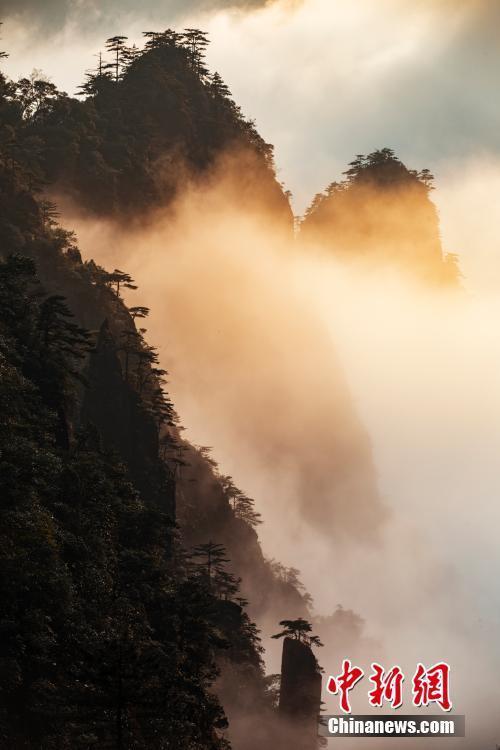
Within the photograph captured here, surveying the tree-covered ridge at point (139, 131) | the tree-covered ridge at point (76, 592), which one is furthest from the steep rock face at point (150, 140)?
the tree-covered ridge at point (76, 592)

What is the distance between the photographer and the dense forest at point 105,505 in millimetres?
43438

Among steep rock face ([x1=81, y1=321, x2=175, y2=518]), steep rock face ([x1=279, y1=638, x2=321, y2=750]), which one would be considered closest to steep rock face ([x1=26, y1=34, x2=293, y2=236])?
steep rock face ([x1=81, y1=321, x2=175, y2=518])

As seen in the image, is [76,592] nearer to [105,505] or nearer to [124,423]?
[105,505]

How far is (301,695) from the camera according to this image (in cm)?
7238

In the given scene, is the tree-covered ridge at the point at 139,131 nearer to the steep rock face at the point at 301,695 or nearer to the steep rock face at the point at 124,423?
the steep rock face at the point at 124,423

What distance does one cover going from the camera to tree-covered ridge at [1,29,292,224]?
137m

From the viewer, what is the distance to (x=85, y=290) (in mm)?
105812

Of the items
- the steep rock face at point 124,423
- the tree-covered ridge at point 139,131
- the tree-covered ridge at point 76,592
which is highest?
the tree-covered ridge at point 139,131

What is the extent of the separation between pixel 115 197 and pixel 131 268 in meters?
13.3

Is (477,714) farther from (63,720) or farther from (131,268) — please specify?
(63,720)

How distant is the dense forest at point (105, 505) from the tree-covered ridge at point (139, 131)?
1.12 ft

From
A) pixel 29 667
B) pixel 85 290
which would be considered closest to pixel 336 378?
pixel 85 290

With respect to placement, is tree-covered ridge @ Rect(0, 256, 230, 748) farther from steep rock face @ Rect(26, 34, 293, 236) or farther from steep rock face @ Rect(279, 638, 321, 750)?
steep rock face @ Rect(26, 34, 293, 236)

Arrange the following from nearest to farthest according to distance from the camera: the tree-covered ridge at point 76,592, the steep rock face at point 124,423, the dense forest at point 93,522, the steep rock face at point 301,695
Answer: the tree-covered ridge at point 76,592 → the dense forest at point 93,522 → the steep rock face at point 301,695 → the steep rock face at point 124,423
